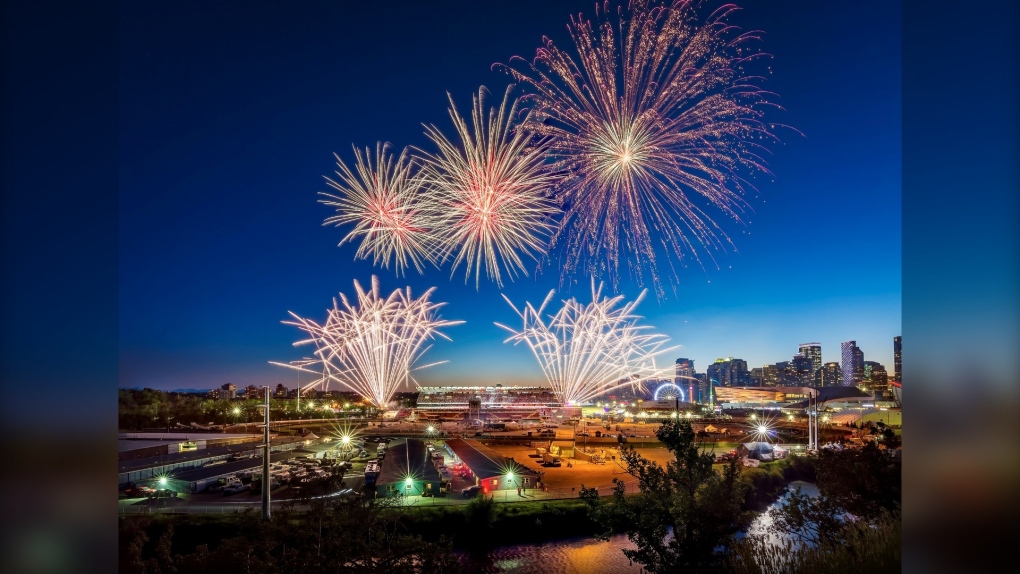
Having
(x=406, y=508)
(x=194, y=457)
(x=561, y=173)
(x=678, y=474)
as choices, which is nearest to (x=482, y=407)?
A: (x=194, y=457)

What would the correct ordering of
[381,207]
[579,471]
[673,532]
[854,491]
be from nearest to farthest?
[673,532], [854,491], [381,207], [579,471]

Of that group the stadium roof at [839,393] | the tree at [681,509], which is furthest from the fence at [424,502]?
the stadium roof at [839,393]

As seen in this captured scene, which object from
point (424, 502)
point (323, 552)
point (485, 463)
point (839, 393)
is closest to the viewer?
point (323, 552)

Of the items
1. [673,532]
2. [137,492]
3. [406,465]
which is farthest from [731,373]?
[137,492]

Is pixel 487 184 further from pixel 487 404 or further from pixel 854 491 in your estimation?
pixel 487 404

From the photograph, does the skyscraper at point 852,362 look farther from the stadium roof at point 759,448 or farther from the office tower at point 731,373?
the stadium roof at point 759,448

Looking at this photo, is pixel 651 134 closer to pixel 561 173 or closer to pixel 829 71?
pixel 561 173

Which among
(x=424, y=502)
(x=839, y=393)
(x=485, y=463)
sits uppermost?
(x=839, y=393)
